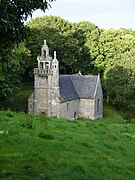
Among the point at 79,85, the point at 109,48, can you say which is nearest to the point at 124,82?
the point at 79,85

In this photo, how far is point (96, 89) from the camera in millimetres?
49281

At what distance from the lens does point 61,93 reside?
45875 millimetres

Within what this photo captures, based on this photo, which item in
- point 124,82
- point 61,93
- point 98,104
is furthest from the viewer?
point 98,104

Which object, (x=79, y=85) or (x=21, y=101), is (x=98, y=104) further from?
(x=21, y=101)

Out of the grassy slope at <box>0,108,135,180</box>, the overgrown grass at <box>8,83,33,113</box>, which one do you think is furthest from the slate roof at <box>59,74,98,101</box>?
the grassy slope at <box>0,108,135,180</box>

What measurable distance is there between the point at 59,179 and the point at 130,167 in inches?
149

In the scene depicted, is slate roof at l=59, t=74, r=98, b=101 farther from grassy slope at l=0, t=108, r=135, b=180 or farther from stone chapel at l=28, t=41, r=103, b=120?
grassy slope at l=0, t=108, r=135, b=180

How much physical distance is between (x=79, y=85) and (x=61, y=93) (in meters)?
5.36

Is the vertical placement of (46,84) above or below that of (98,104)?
above

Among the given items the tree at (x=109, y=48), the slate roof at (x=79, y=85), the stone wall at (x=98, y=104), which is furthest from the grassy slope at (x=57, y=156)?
the tree at (x=109, y=48)

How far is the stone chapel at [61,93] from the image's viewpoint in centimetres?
4472

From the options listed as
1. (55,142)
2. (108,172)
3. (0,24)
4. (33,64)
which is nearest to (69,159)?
(108,172)

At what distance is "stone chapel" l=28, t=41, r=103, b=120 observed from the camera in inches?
1761

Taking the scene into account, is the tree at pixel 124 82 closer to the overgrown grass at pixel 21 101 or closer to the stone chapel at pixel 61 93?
the stone chapel at pixel 61 93
